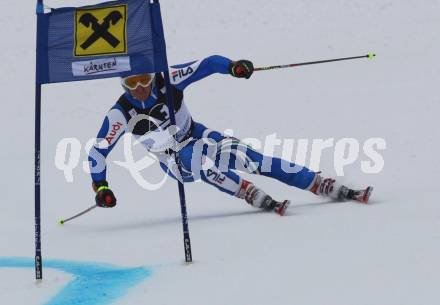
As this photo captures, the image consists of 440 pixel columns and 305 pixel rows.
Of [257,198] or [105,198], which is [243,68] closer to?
[105,198]

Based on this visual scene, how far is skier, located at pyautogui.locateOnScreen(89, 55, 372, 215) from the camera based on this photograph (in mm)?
7656

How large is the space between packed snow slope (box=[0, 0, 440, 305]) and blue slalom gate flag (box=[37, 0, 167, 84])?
1.51 metres

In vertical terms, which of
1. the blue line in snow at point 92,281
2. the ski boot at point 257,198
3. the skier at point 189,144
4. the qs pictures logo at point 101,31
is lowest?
the blue line in snow at point 92,281

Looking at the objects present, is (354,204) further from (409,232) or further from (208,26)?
(208,26)

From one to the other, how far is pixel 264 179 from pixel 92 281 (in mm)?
4800

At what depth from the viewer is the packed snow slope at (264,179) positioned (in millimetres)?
5469

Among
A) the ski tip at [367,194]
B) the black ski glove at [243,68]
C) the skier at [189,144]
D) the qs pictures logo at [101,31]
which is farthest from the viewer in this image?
the ski tip at [367,194]

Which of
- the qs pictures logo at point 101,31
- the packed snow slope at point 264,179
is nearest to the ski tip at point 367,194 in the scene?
the packed snow slope at point 264,179

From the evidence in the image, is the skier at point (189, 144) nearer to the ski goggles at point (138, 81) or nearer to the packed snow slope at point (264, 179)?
the ski goggles at point (138, 81)

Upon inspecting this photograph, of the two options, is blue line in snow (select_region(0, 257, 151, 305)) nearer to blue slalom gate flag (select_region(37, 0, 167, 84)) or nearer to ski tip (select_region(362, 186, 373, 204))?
blue slalom gate flag (select_region(37, 0, 167, 84))

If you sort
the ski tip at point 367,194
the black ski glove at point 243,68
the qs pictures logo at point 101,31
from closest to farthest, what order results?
the qs pictures logo at point 101,31
the black ski glove at point 243,68
the ski tip at point 367,194

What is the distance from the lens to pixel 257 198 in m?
8.24

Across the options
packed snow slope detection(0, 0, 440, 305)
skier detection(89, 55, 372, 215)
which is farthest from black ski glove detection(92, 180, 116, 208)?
packed snow slope detection(0, 0, 440, 305)

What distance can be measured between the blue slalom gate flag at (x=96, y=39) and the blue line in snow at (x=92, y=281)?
1.44 metres
